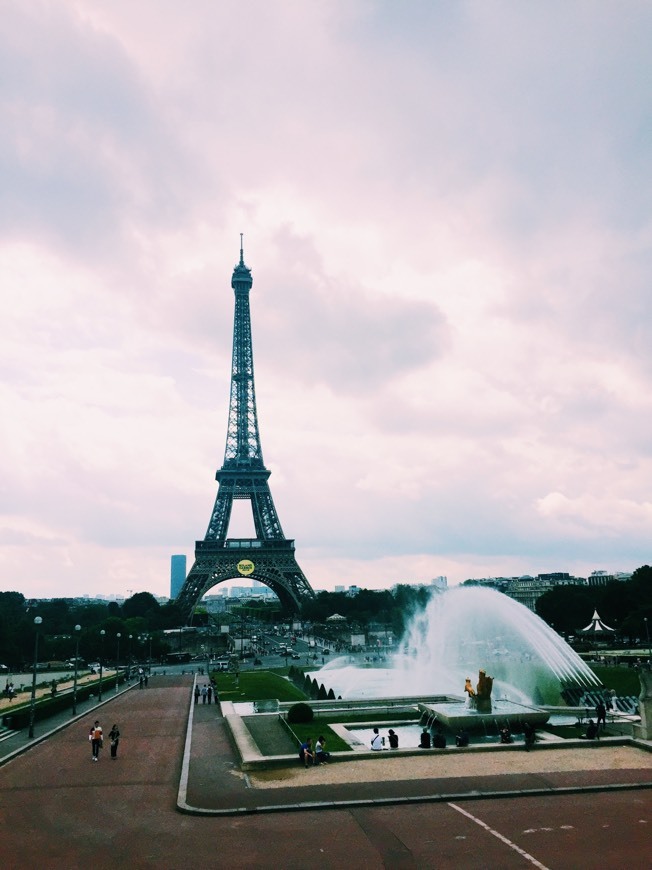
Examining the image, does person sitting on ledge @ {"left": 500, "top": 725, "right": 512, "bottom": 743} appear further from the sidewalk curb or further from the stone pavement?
the sidewalk curb

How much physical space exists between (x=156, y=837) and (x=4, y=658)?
94582mm

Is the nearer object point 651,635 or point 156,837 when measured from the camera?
point 156,837

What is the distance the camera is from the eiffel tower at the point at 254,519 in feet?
449

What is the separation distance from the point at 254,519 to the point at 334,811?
414ft

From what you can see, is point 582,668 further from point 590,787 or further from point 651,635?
point 651,635

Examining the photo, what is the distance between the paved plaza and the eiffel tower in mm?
106373

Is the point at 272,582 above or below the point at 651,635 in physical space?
above

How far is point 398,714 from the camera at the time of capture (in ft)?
131

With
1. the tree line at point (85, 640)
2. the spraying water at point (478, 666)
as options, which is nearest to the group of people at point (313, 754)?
the spraying water at point (478, 666)

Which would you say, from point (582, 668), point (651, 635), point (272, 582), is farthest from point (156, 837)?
point (272, 582)

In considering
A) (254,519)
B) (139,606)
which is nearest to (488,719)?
(254,519)

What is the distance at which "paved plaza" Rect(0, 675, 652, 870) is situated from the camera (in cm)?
1731

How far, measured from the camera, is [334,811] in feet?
69.6

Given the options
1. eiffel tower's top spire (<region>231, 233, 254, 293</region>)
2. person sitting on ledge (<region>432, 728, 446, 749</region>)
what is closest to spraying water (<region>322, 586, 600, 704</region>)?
person sitting on ledge (<region>432, 728, 446, 749</region>)
